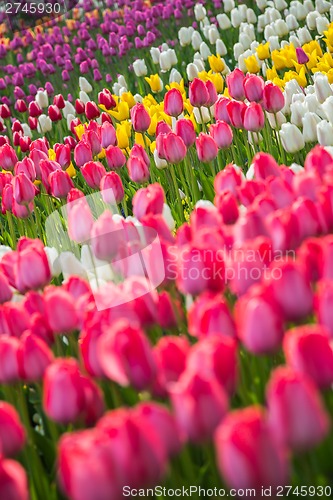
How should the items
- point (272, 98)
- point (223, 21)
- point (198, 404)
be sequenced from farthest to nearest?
point (223, 21) < point (272, 98) < point (198, 404)

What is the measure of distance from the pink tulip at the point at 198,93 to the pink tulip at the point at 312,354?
2787mm

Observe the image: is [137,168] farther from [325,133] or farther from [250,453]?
[250,453]

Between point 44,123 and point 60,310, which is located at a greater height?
point 44,123

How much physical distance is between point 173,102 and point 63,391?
105 inches

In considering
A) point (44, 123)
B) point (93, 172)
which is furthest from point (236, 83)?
point (44, 123)

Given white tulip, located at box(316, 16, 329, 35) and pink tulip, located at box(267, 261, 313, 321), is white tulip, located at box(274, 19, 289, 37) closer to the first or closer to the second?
white tulip, located at box(316, 16, 329, 35)

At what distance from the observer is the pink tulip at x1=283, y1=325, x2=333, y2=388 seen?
1.29 m

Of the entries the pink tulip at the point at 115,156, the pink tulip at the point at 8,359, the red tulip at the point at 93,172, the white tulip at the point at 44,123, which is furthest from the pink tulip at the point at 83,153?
the pink tulip at the point at 8,359

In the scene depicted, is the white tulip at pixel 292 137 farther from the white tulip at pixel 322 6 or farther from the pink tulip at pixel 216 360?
the white tulip at pixel 322 6

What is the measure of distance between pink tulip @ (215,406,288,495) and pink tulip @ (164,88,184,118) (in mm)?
2964

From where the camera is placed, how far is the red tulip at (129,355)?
4.55ft

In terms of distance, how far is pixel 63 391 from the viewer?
1.48m

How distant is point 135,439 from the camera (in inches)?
45.6

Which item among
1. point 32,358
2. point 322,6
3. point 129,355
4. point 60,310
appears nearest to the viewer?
point 129,355
